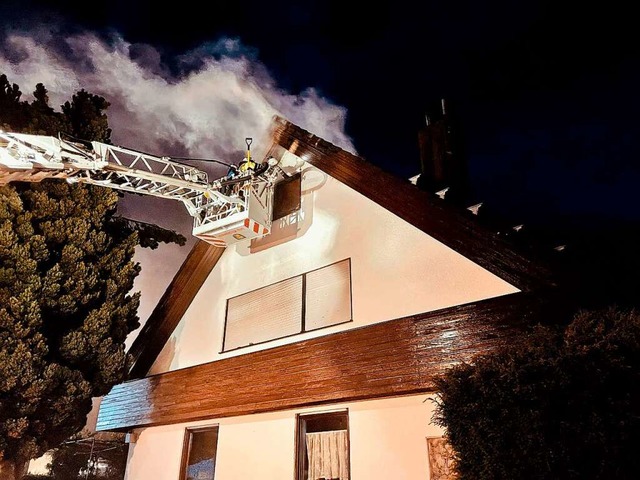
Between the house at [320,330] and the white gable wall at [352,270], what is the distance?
2 centimetres

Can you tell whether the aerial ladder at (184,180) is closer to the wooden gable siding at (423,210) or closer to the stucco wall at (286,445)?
the wooden gable siding at (423,210)

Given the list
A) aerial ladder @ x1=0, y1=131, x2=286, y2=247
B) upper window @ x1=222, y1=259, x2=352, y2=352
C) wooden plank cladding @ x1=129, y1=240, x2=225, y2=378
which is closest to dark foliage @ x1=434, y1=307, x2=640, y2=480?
upper window @ x1=222, y1=259, x2=352, y2=352

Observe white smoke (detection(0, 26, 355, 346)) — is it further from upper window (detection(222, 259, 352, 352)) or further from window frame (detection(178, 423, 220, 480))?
window frame (detection(178, 423, 220, 480))

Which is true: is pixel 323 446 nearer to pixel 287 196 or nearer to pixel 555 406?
pixel 555 406

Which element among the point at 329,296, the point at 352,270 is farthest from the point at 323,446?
the point at 352,270

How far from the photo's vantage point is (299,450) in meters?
7.76

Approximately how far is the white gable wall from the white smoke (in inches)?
183

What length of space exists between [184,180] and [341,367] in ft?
15.5

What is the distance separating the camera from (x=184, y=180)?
9383mm

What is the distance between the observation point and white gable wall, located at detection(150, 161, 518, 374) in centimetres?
705

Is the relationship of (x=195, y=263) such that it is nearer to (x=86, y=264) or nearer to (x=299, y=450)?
(x=86, y=264)

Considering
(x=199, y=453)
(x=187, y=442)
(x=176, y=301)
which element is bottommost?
(x=199, y=453)

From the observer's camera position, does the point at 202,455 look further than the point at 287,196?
No

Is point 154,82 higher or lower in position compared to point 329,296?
higher
